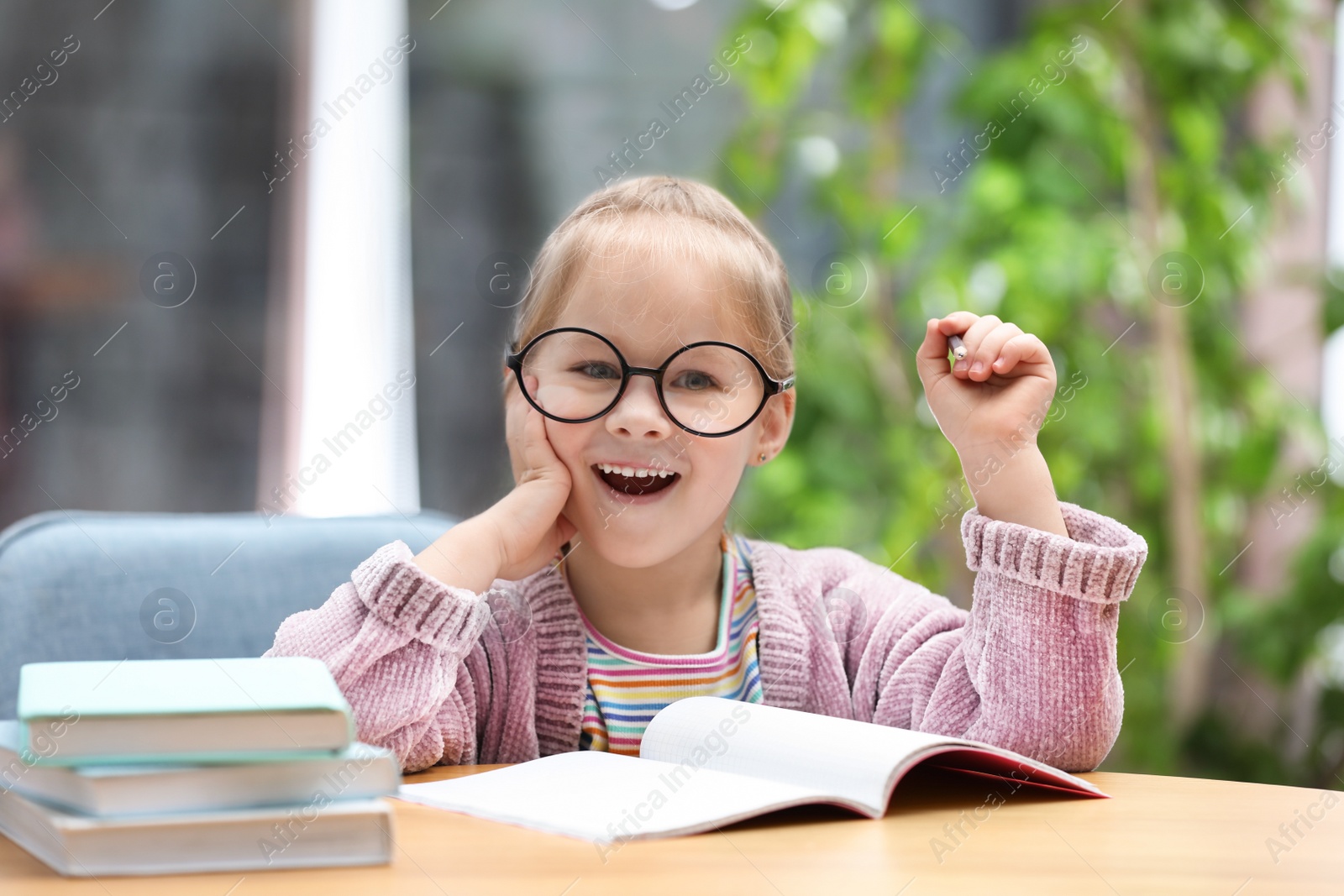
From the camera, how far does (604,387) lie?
3.42 ft

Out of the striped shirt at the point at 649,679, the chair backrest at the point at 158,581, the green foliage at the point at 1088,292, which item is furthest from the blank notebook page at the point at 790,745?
the green foliage at the point at 1088,292

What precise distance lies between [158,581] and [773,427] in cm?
63

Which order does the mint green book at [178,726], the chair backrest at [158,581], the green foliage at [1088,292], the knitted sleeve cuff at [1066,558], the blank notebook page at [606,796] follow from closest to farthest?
the mint green book at [178,726]
the blank notebook page at [606,796]
the knitted sleeve cuff at [1066,558]
the chair backrest at [158,581]
the green foliage at [1088,292]

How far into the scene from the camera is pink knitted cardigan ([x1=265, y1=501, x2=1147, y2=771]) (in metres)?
0.92

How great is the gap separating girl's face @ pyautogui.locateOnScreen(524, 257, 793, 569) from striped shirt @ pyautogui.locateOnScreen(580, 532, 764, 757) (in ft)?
0.32

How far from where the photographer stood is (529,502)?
41.3 inches

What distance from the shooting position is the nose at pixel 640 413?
101 cm

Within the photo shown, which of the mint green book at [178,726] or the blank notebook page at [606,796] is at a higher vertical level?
the mint green book at [178,726]

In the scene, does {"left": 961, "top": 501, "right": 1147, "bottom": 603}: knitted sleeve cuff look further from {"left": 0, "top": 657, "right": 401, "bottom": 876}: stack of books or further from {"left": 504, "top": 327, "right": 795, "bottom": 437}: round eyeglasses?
{"left": 0, "top": 657, "right": 401, "bottom": 876}: stack of books

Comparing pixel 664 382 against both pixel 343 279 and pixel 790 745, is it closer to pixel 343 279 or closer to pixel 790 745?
pixel 790 745

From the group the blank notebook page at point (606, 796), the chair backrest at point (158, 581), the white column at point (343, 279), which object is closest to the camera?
the blank notebook page at point (606, 796)

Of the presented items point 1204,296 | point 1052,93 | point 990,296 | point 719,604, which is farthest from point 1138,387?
point 719,604

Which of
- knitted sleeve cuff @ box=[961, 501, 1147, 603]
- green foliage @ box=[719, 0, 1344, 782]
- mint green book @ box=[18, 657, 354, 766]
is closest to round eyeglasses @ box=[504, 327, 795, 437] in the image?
knitted sleeve cuff @ box=[961, 501, 1147, 603]

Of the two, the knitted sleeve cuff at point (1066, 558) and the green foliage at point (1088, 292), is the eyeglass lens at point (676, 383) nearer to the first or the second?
the knitted sleeve cuff at point (1066, 558)
